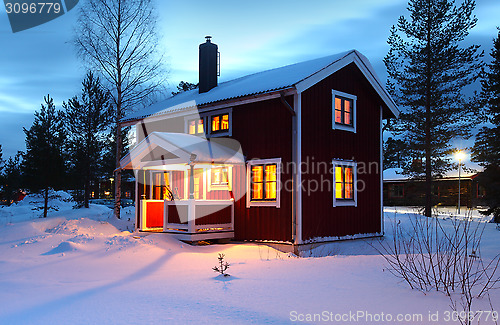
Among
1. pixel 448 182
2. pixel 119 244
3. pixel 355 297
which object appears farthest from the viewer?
pixel 448 182

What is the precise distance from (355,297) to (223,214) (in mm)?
8969

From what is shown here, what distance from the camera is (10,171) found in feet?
175

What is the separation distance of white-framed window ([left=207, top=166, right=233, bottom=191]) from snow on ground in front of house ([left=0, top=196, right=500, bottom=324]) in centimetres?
340

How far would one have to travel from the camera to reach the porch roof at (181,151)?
1446 cm

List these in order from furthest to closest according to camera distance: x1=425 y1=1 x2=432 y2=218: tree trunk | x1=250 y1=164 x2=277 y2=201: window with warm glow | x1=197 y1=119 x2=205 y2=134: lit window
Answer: x1=425 y1=1 x2=432 y2=218: tree trunk → x1=197 y1=119 x2=205 y2=134: lit window → x1=250 y1=164 x2=277 y2=201: window with warm glow

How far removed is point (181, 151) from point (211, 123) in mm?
3026

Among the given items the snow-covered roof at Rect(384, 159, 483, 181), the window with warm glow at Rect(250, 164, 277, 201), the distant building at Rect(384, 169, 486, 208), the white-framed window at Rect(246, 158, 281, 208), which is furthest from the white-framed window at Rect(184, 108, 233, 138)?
the distant building at Rect(384, 169, 486, 208)

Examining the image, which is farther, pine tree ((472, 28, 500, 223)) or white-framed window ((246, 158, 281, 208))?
pine tree ((472, 28, 500, 223))

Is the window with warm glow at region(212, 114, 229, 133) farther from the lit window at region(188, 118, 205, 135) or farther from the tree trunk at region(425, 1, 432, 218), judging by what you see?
the tree trunk at region(425, 1, 432, 218)

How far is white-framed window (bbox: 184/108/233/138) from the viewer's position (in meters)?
16.5

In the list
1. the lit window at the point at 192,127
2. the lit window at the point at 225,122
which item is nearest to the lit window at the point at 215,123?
the lit window at the point at 225,122

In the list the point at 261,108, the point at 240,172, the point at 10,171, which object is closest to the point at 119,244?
the point at 240,172

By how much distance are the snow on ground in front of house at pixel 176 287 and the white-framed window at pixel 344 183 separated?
141 inches

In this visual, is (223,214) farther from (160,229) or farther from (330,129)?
(330,129)
